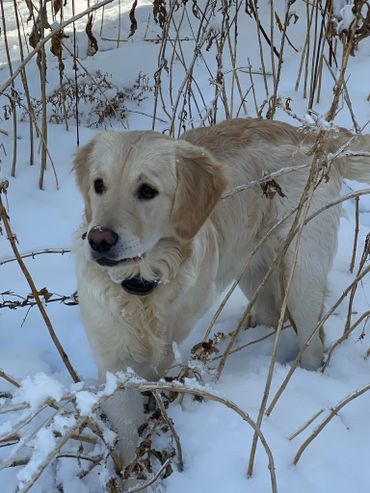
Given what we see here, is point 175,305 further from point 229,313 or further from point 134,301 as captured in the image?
point 229,313

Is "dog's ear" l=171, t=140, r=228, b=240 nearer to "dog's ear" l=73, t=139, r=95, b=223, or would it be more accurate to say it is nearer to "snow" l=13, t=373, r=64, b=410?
"dog's ear" l=73, t=139, r=95, b=223

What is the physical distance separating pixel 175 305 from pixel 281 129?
979 mm

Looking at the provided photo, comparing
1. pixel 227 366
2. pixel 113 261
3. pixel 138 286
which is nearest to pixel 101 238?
pixel 113 261

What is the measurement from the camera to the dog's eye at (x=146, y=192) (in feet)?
6.94

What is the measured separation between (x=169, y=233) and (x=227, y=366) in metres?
0.71

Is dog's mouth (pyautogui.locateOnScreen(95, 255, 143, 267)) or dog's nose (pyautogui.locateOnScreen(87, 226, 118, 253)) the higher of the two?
dog's nose (pyautogui.locateOnScreen(87, 226, 118, 253))

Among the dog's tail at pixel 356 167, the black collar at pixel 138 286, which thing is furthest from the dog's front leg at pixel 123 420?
the dog's tail at pixel 356 167

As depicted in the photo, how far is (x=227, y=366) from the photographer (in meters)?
2.66

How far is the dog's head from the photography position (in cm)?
196

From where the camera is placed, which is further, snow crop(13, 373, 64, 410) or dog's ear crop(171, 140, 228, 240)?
dog's ear crop(171, 140, 228, 240)

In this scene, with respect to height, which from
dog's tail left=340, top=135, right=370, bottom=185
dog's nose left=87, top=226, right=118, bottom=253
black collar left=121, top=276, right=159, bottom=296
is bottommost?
black collar left=121, top=276, right=159, bottom=296

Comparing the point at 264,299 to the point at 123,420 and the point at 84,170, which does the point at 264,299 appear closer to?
the point at 123,420

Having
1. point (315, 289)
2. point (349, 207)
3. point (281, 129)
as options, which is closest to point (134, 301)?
point (315, 289)

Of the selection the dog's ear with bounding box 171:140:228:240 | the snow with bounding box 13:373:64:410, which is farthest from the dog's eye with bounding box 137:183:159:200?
the snow with bounding box 13:373:64:410
